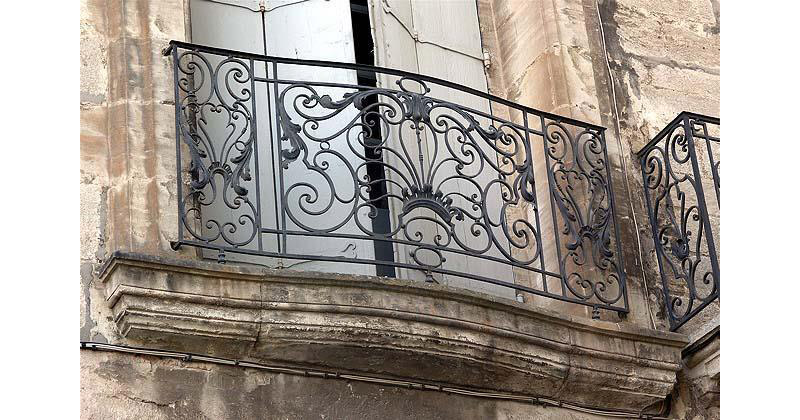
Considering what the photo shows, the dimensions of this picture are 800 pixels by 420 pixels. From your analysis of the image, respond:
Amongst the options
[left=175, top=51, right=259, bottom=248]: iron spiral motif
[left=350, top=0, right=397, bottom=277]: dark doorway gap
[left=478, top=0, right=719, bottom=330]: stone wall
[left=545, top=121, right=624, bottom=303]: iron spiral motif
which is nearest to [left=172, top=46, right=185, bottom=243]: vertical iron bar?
[left=175, top=51, right=259, bottom=248]: iron spiral motif

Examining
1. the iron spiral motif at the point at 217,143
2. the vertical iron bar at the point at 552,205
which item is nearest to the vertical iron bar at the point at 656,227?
the vertical iron bar at the point at 552,205

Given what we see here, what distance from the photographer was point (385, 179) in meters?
7.19

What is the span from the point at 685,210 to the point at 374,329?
6.53 ft

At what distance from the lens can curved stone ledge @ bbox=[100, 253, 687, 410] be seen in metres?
6.52

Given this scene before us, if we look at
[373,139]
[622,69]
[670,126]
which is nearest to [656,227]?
[670,126]

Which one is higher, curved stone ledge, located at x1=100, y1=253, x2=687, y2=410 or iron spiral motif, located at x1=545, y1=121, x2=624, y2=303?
iron spiral motif, located at x1=545, y1=121, x2=624, y2=303

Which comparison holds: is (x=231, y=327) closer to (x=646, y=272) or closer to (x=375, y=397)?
(x=375, y=397)

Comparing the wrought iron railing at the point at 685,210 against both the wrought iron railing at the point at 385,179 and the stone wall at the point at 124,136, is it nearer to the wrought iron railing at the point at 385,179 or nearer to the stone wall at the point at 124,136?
the wrought iron railing at the point at 385,179

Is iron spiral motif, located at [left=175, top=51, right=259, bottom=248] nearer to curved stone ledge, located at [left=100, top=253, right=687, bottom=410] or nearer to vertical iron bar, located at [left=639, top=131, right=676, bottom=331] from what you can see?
curved stone ledge, located at [left=100, top=253, right=687, bottom=410]

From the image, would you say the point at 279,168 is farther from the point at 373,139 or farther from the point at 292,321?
the point at 292,321

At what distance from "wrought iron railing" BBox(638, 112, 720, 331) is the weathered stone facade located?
7 cm

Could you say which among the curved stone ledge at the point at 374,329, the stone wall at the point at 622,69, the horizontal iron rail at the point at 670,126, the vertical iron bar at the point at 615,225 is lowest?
the curved stone ledge at the point at 374,329

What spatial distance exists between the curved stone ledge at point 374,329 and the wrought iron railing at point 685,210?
42 centimetres

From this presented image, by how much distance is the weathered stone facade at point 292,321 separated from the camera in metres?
6.52
